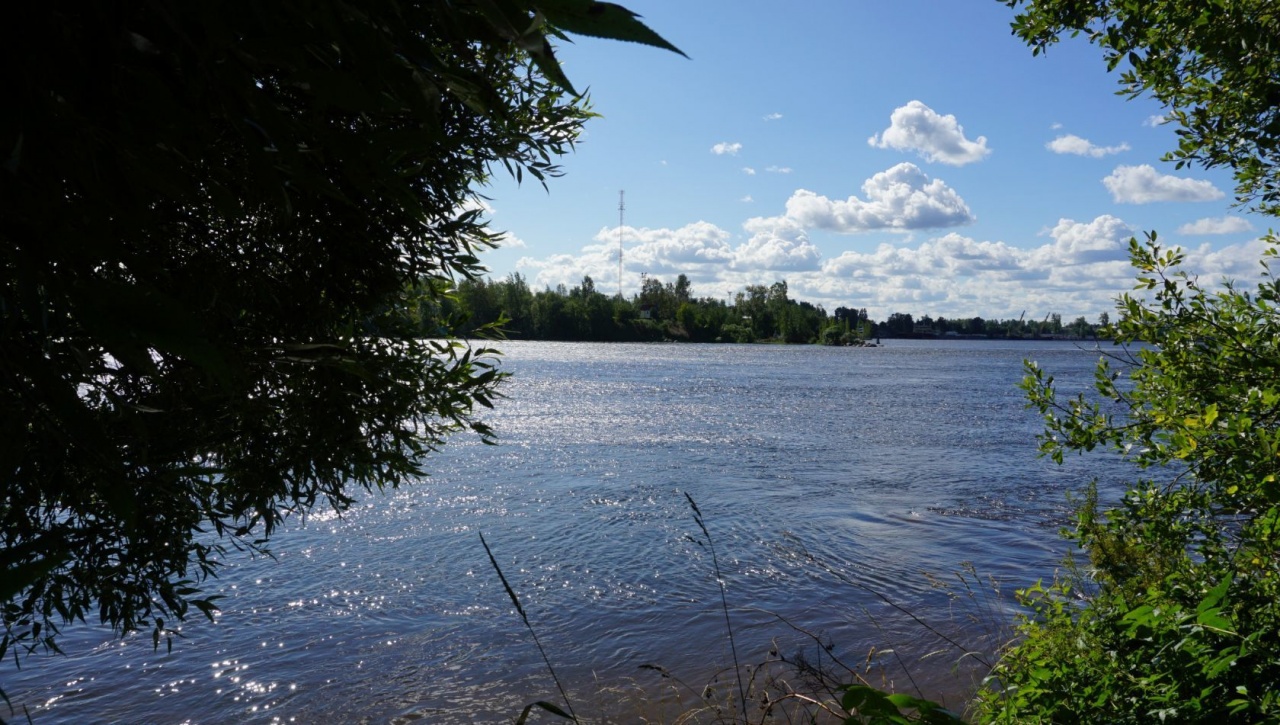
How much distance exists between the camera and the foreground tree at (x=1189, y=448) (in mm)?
3584

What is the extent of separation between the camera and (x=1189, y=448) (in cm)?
454

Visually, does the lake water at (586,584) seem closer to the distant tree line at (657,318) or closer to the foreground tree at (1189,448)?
the foreground tree at (1189,448)

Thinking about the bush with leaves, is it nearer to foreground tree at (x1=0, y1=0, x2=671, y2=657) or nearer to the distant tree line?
foreground tree at (x1=0, y1=0, x2=671, y2=657)

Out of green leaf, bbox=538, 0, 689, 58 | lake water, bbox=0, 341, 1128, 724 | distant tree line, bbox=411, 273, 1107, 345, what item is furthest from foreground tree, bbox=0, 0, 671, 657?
distant tree line, bbox=411, 273, 1107, 345

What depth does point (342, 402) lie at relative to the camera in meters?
4.91

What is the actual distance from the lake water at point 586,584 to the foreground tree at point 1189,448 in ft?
8.77

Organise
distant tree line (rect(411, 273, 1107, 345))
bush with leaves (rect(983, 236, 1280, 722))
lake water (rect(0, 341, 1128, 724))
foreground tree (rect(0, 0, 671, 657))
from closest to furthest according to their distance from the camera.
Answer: foreground tree (rect(0, 0, 671, 657))
bush with leaves (rect(983, 236, 1280, 722))
lake water (rect(0, 341, 1128, 724))
distant tree line (rect(411, 273, 1107, 345))

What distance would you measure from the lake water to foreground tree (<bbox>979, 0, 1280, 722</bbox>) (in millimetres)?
2674

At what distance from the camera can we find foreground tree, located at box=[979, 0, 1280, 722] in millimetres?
3584

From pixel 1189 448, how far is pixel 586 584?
10.0 meters

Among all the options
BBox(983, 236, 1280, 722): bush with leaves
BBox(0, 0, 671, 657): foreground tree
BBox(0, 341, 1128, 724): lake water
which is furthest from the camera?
BBox(0, 341, 1128, 724): lake water

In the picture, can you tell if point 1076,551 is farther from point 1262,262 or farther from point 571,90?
point 571,90

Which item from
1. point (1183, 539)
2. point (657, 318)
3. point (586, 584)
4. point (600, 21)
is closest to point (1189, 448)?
point (1183, 539)

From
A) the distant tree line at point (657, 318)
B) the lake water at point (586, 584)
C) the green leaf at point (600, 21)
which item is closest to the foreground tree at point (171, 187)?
the green leaf at point (600, 21)
